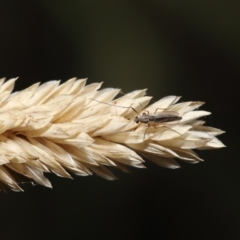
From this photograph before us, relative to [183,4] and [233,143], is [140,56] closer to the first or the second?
[183,4]

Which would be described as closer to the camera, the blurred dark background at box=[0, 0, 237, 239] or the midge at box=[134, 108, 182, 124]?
the midge at box=[134, 108, 182, 124]

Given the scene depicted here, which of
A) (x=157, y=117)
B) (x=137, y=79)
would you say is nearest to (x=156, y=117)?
(x=157, y=117)

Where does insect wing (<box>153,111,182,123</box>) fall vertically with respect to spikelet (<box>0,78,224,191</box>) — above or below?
above

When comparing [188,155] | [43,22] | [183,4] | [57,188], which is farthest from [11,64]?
[188,155]

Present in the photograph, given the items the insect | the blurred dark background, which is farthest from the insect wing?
the blurred dark background

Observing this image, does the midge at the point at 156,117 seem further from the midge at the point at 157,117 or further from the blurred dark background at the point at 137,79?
the blurred dark background at the point at 137,79

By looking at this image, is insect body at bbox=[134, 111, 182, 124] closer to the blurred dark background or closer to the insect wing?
the insect wing
